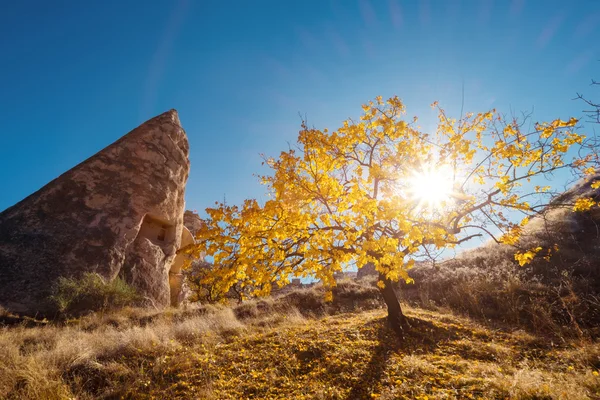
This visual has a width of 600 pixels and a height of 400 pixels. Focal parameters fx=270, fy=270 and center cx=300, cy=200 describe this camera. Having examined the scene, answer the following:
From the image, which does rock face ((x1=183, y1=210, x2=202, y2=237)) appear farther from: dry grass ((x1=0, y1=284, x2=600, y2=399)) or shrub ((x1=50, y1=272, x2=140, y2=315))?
dry grass ((x1=0, y1=284, x2=600, y2=399))

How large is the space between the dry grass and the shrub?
4.11m

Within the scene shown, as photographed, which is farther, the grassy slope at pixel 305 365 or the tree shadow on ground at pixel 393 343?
the tree shadow on ground at pixel 393 343

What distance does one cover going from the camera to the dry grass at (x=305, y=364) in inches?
179

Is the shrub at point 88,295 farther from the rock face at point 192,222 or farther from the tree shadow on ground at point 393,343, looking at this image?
the rock face at point 192,222

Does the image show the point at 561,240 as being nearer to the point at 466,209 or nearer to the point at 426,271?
the point at 426,271

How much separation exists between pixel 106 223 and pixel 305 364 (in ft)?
47.0

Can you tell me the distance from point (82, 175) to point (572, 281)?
23.3m

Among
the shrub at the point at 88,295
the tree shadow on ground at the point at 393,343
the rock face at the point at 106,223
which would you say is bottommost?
the tree shadow on ground at the point at 393,343

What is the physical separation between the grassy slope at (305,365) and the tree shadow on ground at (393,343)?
26mm

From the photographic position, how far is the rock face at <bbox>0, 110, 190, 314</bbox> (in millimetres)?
12445

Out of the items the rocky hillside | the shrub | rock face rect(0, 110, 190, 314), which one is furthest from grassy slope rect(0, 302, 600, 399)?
rock face rect(0, 110, 190, 314)

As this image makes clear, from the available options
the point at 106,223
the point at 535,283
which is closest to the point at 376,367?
the point at 535,283

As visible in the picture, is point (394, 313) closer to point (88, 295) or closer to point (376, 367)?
point (376, 367)

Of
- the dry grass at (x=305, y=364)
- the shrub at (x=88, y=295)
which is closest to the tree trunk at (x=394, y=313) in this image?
the dry grass at (x=305, y=364)
